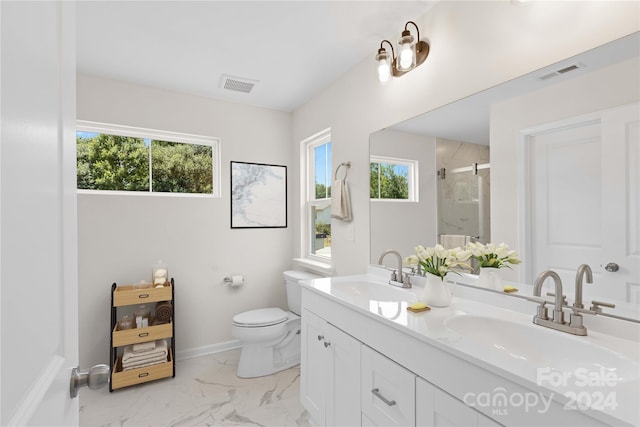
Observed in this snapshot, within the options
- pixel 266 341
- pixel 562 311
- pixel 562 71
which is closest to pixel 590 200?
pixel 562 311

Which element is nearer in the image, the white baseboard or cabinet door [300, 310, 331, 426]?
cabinet door [300, 310, 331, 426]

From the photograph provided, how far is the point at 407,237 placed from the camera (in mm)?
1966

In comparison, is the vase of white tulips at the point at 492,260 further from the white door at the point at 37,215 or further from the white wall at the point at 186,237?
the white wall at the point at 186,237

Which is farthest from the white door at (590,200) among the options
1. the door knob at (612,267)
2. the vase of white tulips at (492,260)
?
the vase of white tulips at (492,260)

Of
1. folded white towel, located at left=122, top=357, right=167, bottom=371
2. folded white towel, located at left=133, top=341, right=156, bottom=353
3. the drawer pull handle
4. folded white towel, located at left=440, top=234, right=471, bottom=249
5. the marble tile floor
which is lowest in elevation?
the marble tile floor

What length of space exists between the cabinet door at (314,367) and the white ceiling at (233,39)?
1697mm

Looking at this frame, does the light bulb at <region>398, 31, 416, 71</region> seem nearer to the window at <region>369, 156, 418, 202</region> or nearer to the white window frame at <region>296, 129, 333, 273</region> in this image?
the window at <region>369, 156, 418, 202</region>

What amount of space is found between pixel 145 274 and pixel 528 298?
272 cm

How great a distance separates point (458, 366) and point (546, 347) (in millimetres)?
343

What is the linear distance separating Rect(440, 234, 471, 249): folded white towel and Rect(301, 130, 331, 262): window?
1315 millimetres

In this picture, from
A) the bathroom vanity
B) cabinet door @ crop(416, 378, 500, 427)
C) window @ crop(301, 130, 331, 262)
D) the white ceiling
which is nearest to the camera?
the bathroom vanity

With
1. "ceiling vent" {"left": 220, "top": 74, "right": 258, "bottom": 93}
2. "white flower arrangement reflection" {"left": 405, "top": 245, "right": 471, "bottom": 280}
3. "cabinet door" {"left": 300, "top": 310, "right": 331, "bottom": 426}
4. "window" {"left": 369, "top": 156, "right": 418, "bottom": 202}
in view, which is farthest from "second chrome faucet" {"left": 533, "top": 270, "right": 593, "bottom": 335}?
"ceiling vent" {"left": 220, "top": 74, "right": 258, "bottom": 93}

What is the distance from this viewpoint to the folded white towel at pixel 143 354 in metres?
2.38

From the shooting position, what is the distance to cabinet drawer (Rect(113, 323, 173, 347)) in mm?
2357
